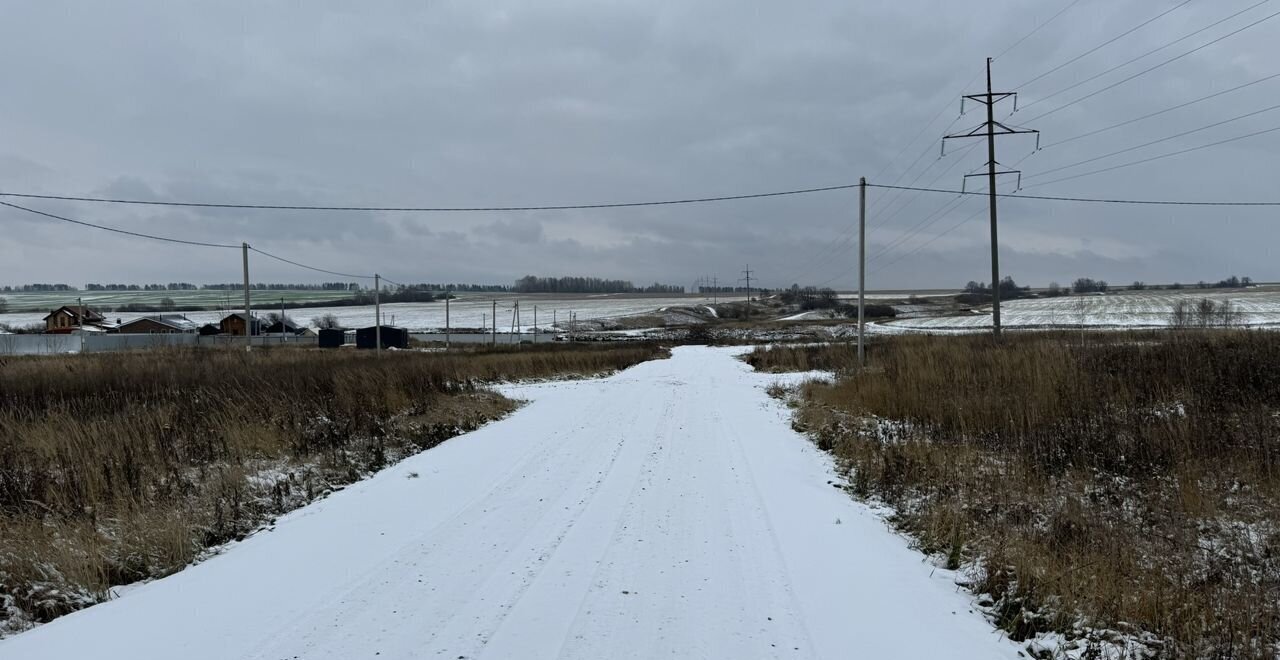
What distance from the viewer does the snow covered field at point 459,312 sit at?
117 m

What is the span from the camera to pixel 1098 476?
8016 millimetres

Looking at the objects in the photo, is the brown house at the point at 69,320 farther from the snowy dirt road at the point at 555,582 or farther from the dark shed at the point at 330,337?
the snowy dirt road at the point at 555,582

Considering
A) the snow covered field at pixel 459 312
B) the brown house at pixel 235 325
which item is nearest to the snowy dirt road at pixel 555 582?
the brown house at pixel 235 325

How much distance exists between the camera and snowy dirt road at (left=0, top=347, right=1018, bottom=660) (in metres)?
3.93

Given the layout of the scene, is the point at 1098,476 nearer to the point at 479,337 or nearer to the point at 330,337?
the point at 330,337

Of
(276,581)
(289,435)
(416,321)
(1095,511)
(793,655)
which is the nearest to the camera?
(793,655)

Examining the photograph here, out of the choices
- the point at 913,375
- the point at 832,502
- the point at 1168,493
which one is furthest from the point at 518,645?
the point at 913,375

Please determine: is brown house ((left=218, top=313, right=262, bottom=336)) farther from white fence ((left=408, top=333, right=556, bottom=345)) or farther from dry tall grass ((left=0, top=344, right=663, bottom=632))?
dry tall grass ((left=0, top=344, right=663, bottom=632))

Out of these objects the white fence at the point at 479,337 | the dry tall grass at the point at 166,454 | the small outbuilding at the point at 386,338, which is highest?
the dry tall grass at the point at 166,454

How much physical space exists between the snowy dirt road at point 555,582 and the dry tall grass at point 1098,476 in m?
0.60

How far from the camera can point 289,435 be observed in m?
10.1

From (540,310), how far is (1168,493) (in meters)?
136

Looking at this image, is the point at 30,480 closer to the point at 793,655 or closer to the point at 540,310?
the point at 793,655

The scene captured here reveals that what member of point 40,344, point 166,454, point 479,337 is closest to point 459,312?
point 479,337
